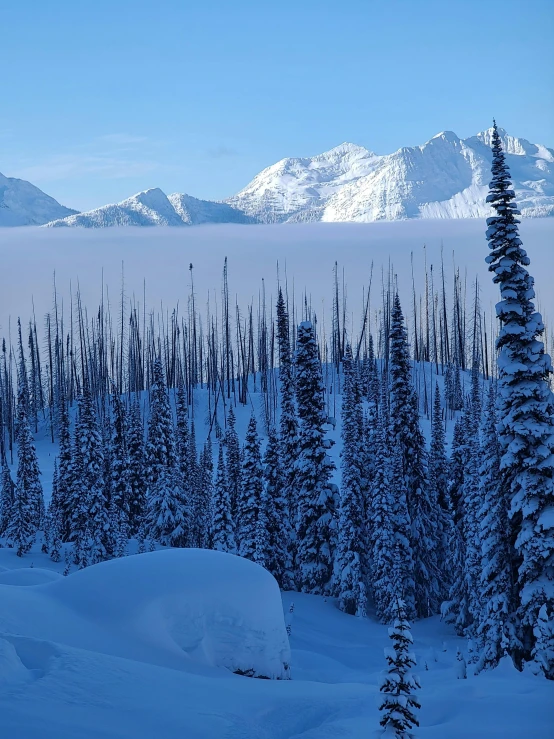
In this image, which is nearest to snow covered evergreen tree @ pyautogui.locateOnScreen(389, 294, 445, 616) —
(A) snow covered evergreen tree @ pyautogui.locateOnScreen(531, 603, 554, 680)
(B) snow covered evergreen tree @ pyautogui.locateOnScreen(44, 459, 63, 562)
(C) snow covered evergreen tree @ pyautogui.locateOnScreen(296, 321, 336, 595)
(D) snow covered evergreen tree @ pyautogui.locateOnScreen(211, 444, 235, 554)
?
(C) snow covered evergreen tree @ pyautogui.locateOnScreen(296, 321, 336, 595)

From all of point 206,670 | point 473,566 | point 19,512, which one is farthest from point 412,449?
point 206,670

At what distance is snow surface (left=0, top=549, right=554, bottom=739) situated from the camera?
337 inches

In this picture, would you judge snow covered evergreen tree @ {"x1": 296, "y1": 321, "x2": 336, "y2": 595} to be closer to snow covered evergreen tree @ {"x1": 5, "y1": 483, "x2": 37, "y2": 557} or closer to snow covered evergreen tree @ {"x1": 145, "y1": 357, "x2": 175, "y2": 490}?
snow covered evergreen tree @ {"x1": 145, "y1": 357, "x2": 175, "y2": 490}

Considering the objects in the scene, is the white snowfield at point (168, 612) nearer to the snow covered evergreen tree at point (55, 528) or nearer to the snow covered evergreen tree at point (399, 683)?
the snow covered evergreen tree at point (399, 683)

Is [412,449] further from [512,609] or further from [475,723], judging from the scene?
[475,723]

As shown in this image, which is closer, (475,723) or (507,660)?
(475,723)

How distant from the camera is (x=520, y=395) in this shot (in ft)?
58.8

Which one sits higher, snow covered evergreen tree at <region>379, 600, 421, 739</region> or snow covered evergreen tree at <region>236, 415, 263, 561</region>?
snow covered evergreen tree at <region>379, 600, 421, 739</region>

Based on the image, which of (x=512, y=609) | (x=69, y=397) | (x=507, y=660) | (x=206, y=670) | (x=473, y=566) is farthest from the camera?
(x=69, y=397)

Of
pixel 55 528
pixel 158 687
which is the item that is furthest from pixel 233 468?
pixel 158 687

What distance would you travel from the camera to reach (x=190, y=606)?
41.5 feet

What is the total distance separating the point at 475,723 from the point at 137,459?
42992mm

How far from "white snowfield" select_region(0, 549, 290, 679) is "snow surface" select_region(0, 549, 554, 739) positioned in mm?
27

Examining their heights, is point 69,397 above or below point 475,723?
below
